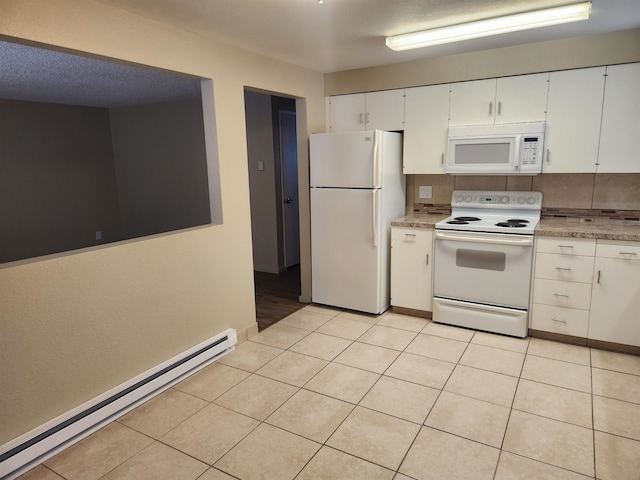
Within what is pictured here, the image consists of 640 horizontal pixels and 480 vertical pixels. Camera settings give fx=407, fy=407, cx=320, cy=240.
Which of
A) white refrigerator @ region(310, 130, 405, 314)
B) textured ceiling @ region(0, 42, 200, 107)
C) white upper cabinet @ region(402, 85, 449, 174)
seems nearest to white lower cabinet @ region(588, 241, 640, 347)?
white upper cabinet @ region(402, 85, 449, 174)

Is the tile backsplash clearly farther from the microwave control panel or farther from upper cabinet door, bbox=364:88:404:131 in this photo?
upper cabinet door, bbox=364:88:404:131

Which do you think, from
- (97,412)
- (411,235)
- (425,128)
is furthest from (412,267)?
(97,412)

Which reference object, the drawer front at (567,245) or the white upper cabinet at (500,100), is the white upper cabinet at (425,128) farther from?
the drawer front at (567,245)

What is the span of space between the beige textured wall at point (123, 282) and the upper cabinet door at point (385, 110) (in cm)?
93

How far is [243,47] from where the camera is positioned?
301 cm

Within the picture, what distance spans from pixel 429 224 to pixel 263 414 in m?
2.05

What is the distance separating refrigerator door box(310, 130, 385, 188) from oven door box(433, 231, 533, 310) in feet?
2.58

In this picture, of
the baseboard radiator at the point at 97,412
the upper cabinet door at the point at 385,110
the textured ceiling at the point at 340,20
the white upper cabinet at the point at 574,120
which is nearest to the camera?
the baseboard radiator at the point at 97,412

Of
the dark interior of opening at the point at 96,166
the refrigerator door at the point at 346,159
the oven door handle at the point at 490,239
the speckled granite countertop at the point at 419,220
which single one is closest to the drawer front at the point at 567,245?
the oven door handle at the point at 490,239

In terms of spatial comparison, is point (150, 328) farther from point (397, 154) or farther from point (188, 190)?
point (188, 190)

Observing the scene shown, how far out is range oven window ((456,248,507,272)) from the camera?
3186 mm

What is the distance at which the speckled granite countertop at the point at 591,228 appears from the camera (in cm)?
280

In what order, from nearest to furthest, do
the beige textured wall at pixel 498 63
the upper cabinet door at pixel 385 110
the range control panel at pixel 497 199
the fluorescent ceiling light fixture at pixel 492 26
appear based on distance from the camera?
the fluorescent ceiling light fixture at pixel 492 26 < the beige textured wall at pixel 498 63 < the range control panel at pixel 497 199 < the upper cabinet door at pixel 385 110

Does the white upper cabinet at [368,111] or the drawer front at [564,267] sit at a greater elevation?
the white upper cabinet at [368,111]
